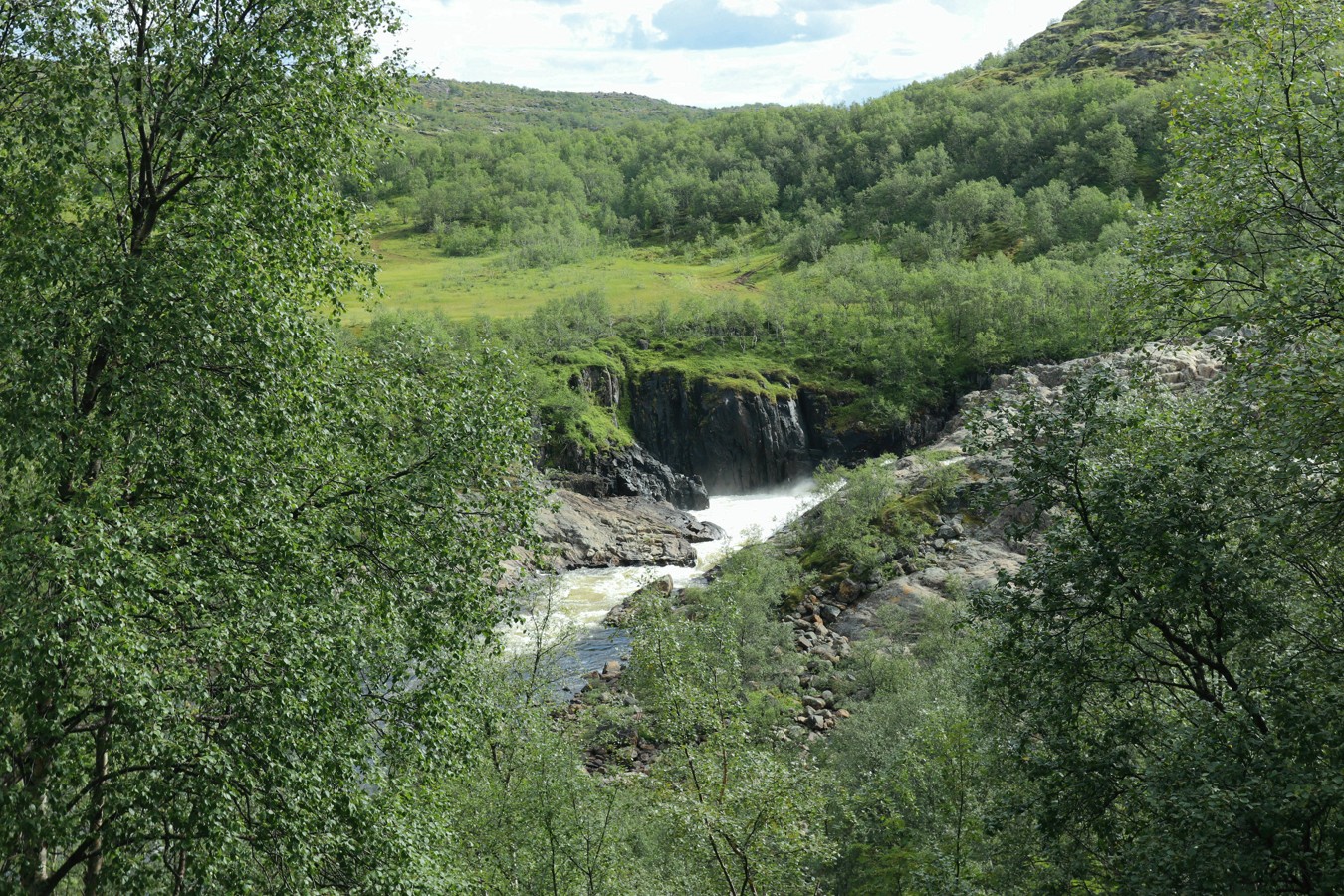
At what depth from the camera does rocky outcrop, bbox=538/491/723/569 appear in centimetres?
8012

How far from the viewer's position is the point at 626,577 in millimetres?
76438

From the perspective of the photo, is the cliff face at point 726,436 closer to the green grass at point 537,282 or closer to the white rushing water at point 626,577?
the white rushing water at point 626,577

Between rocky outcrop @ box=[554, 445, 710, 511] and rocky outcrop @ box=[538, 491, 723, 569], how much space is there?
1954 millimetres

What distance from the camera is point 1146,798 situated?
1182 cm

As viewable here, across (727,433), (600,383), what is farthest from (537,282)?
(727,433)

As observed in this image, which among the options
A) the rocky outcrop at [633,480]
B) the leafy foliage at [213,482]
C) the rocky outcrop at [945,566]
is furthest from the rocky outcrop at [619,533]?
the leafy foliage at [213,482]

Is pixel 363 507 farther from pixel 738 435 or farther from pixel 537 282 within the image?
pixel 537 282

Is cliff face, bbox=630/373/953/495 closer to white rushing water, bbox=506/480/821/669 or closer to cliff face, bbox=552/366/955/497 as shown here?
cliff face, bbox=552/366/955/497

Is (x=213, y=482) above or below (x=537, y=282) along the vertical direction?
above

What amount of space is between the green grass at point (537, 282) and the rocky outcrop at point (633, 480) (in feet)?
132

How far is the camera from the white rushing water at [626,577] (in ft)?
188

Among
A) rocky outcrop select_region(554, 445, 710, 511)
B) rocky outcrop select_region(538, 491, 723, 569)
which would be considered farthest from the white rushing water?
rocky outcrop select_region(554, 445, 710, 511)

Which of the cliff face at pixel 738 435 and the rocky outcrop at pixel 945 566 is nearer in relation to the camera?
the rocky outcrop at pixel 945 566

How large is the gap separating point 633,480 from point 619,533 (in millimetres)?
12846
